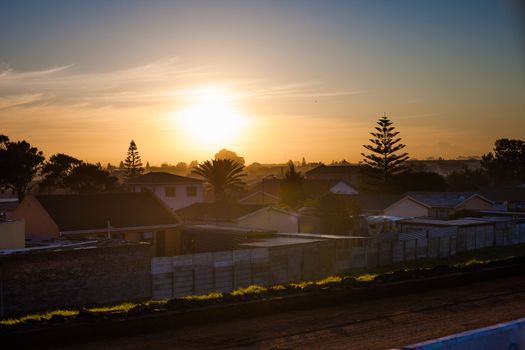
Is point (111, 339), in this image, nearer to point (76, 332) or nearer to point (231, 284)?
point (76, 332)

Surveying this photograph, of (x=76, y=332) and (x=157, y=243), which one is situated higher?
(x=76, y=332)

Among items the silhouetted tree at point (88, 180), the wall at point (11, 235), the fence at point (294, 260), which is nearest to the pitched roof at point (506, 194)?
the fence at point (294, 260)

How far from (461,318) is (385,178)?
280 feet

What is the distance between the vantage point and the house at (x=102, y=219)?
4406 cm

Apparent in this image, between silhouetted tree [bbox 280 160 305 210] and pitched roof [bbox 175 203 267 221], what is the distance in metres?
22.5

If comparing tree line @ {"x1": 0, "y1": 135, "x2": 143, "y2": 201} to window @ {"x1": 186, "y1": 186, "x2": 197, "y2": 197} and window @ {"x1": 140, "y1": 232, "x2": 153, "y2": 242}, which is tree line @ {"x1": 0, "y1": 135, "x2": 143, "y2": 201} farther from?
window @ {"x1": 140, "y1": 232, "x2": 153, "y2": 242}

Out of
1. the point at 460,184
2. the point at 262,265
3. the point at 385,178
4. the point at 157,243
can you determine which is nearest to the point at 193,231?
the point at 157,243

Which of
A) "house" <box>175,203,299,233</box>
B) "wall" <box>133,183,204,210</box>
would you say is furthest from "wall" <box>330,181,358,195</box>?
"house" <box>175,203,299,233</box>

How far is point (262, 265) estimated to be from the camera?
3288 centimetres

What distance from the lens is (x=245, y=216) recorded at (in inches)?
2082

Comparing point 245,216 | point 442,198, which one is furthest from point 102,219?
point 442,198

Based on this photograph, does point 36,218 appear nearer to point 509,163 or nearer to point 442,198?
point 442,198

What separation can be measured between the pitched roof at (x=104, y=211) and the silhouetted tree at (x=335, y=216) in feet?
56.3

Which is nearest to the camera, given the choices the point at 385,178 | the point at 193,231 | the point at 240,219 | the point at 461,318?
the point at 461,318
